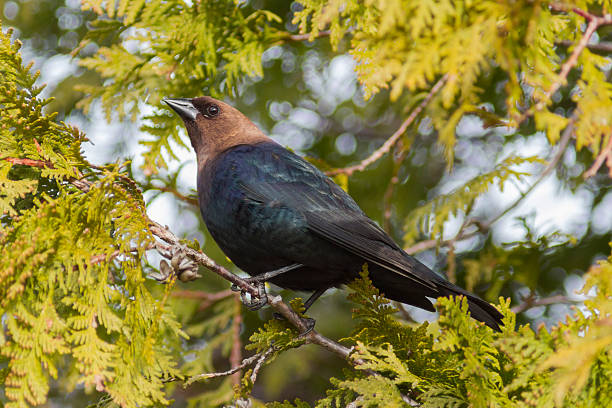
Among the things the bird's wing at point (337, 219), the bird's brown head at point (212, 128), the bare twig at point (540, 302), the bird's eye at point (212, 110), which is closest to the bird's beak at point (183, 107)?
the bird's brown head at point (212, 128)

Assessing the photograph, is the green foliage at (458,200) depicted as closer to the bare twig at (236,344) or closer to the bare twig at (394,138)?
the bare twig at (394,138)

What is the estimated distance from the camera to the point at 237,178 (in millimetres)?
3148

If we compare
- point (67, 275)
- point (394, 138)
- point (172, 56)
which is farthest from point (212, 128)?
point (67, 275)

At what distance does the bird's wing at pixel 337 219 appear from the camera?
2840 millimetres

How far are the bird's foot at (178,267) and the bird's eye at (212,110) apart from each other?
76.9 inches

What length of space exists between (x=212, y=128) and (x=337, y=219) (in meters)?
1.31

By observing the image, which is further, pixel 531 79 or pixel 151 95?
pixel 151 95

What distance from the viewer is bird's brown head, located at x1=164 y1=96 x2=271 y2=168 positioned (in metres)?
3.77

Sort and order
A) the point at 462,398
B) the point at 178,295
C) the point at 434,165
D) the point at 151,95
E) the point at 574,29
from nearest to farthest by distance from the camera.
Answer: the point at 462,398, the point at 574,29, the point at 151,95, the point at 178,295, the point at 434,165

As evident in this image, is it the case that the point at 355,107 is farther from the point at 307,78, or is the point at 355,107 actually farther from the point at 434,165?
the point at 434,165

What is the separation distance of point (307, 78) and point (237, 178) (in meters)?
2.24

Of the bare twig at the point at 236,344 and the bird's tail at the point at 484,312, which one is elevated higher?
the bird's tail at the point at 484,312

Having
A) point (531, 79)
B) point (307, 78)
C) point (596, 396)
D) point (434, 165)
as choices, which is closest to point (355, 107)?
point (307, 78)

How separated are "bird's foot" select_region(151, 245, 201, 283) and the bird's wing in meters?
0.93
